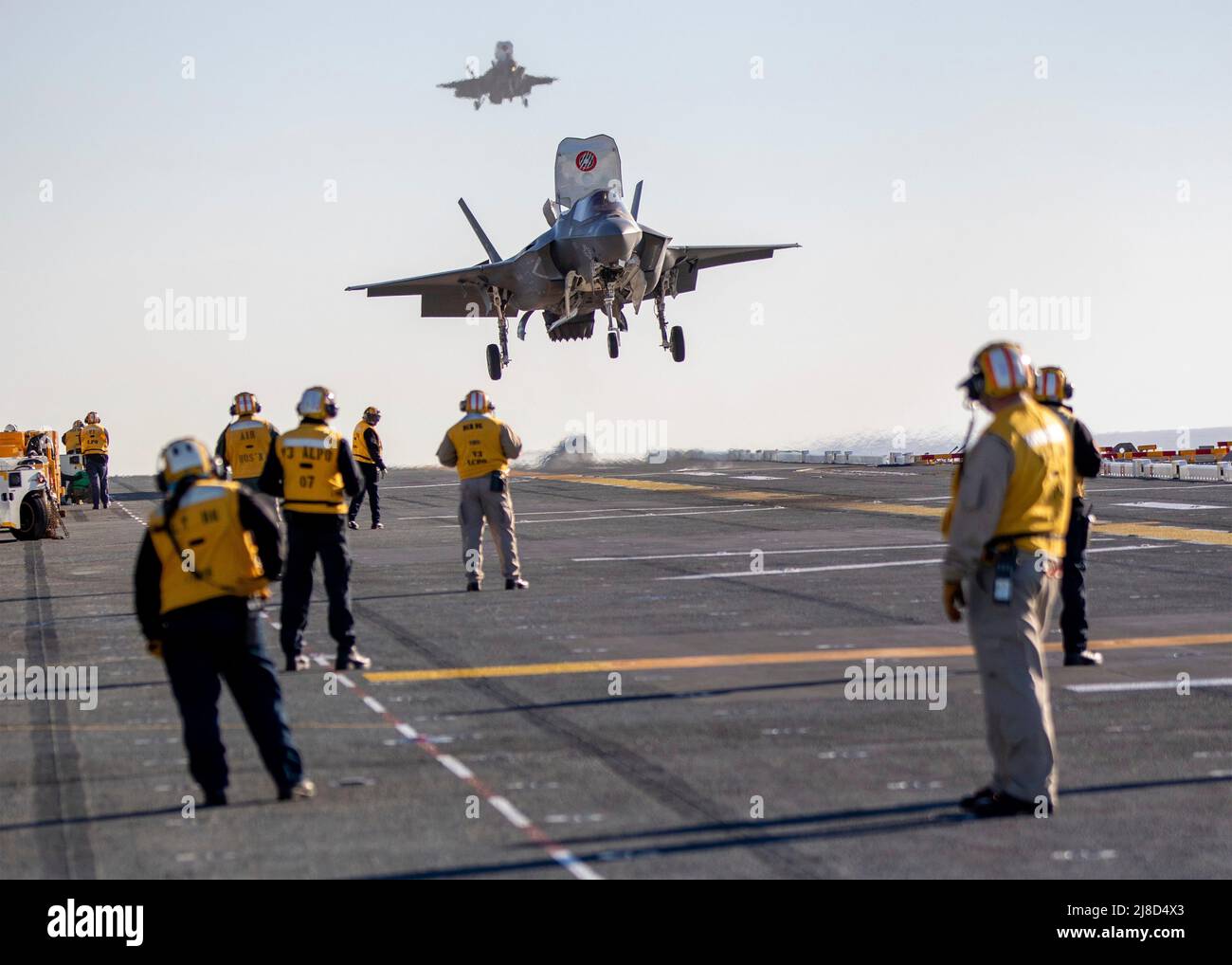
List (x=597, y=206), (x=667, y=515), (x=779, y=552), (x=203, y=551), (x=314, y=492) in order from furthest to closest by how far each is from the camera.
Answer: (x=597, y=206) < (x=667, y=515) < (x=779, y=552) < (x=314, y=492) < (x=203, y=551)

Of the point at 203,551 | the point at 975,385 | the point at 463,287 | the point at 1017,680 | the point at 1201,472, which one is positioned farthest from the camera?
the point at 463,287

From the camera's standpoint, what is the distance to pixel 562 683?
12.2 m

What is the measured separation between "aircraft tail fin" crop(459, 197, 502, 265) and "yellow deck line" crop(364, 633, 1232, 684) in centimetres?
3234

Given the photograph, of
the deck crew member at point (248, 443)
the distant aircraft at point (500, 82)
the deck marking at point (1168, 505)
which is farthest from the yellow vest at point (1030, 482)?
the distant aircraft at point (500, 82)

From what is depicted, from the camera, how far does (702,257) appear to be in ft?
153

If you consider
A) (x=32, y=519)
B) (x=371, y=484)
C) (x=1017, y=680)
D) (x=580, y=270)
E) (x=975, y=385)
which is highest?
(x=580, y=270)

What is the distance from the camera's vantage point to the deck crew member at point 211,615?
8578 millimetres

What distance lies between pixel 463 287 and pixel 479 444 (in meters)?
28.8

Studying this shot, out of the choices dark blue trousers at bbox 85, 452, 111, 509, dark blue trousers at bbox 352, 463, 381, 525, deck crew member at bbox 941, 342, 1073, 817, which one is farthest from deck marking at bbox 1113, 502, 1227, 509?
dark blue trousers at bbox 85, 452, 111, 509

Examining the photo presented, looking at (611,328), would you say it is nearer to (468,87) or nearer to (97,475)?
(97,475)

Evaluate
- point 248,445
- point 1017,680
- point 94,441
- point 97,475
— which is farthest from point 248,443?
point 97,475

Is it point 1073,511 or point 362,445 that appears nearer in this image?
point 1073,511

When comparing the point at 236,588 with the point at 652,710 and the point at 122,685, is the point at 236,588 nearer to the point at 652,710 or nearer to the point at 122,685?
the point at 652,710

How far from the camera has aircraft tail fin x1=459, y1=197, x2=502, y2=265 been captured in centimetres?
4619
